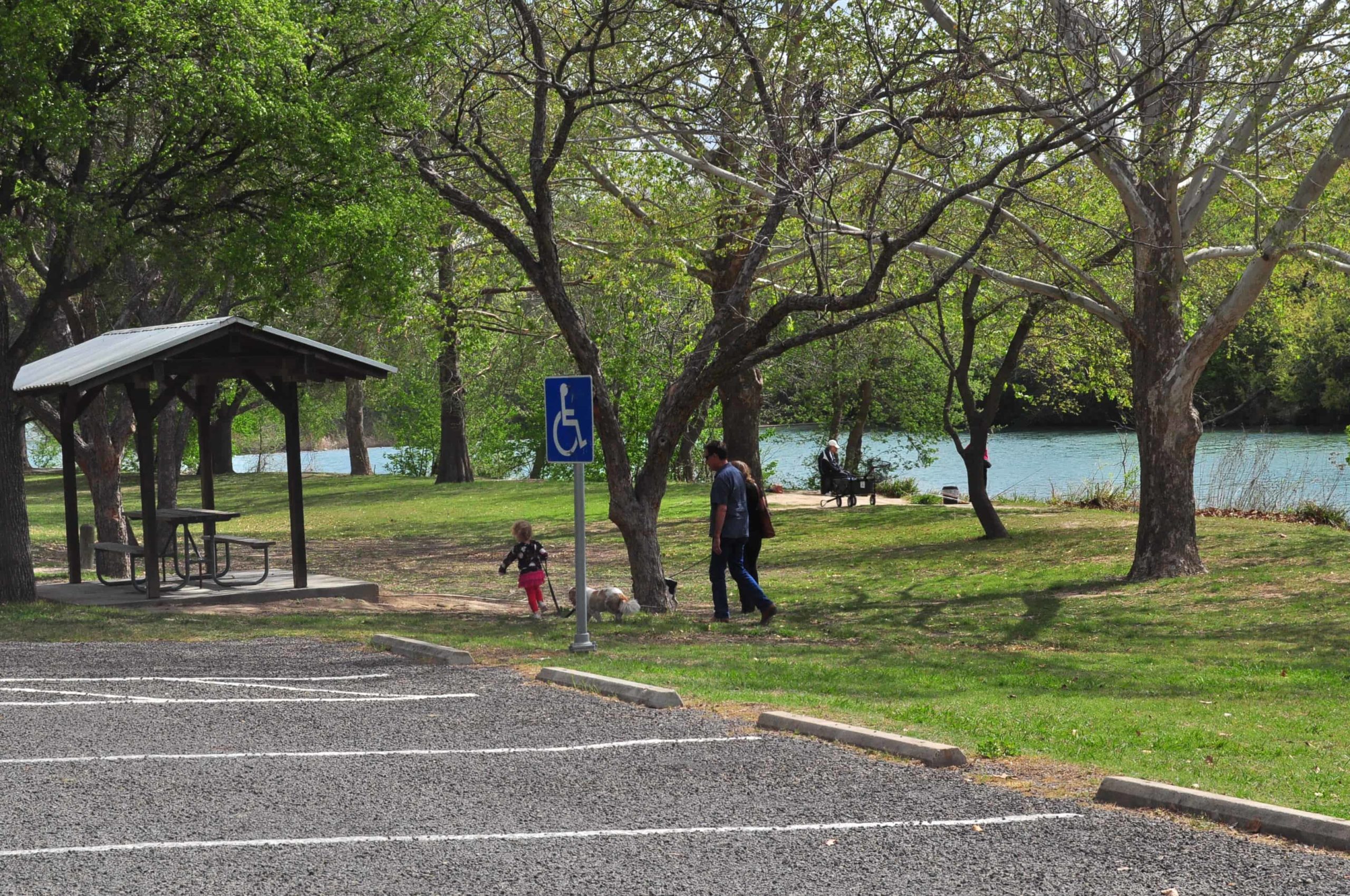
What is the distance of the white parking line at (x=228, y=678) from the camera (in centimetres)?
1016

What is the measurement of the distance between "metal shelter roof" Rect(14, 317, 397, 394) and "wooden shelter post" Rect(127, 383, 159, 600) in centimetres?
47

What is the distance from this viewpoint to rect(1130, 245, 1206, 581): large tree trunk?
16984 millimetres

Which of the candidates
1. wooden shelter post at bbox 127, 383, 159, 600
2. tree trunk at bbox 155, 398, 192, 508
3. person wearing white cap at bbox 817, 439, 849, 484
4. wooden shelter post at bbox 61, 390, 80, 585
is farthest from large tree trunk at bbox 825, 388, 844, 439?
wooden shelter post at bbox 127, 383, 159, 600

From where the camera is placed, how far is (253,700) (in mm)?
9273

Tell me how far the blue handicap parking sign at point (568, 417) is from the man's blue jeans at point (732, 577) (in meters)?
3.46

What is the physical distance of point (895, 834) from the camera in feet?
18.7

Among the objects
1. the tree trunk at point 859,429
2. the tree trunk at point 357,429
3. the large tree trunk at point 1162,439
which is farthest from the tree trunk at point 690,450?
the large tree trunk at point 1162,439

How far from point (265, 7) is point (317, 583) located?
7322 millimetres

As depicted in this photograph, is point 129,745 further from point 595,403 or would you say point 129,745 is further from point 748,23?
Result: point 748,23

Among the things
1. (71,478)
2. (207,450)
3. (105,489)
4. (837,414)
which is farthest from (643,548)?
(837,414)

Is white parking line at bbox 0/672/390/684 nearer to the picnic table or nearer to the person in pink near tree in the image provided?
the person in pink near tree

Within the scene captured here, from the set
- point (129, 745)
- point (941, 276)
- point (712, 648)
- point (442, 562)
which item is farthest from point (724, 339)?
point (129, 745)

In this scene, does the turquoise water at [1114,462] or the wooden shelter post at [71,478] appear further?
the turquoise water at [1114,462]

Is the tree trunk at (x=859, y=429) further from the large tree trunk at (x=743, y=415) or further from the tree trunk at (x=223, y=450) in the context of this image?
the tree trunk at (x=223, y=450)
